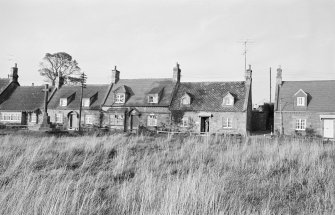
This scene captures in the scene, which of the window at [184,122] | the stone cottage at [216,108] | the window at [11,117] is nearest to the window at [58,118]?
the window at [11,117]

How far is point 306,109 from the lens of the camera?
33781 millimetres

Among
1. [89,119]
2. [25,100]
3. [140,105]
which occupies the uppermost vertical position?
[25,100]

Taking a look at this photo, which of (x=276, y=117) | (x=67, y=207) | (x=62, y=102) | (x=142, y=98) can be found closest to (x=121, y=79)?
(x=142, y=98)

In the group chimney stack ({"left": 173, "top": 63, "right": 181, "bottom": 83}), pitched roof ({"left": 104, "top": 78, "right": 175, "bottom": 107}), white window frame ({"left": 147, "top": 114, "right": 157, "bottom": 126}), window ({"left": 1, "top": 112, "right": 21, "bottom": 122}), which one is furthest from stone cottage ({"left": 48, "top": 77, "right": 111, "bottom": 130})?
chimney stack ({"left": 173, "top": 63, "right": 181, "bottom": 83})

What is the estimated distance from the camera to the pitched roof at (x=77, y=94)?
139 ft

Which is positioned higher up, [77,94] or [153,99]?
[77,94]

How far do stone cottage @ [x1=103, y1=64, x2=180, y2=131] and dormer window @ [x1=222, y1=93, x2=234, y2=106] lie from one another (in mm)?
7400

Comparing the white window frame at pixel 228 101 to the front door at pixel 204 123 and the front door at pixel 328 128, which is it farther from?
the front door at pixel 328 128

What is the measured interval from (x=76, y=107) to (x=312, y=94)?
32.4m

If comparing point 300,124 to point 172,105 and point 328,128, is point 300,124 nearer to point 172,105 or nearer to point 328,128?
point 328,128

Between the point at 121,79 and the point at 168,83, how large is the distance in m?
8.40

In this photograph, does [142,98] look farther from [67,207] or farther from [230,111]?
[67,207]

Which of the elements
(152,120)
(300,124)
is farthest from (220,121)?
(300,124)

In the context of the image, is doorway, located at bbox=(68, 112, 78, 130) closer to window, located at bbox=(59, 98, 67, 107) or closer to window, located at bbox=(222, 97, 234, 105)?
window, located at bbox=(59, 98, 67, 107)
